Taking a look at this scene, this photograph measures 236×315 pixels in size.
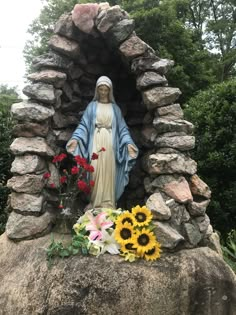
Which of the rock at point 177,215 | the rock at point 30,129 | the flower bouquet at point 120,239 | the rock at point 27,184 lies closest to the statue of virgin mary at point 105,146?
the rock at point 30,129

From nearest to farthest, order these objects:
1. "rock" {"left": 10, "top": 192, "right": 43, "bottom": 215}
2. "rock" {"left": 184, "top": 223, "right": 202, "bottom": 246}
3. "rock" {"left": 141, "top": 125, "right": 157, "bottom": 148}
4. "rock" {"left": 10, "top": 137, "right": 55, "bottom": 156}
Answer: "rock" {"left": 184, "top": 223, "right": 202, "bottom": 246}
"rock" {"left": 10, "top": 192, "right": 43, "bottom": 215}
"rock" {"left": 10, "top": 137, "right": 55, "bottom": 156}
"rock" {"left": 141, "top": 125, "right": 157, "bottom": 148}

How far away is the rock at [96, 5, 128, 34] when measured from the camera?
4.53 metres

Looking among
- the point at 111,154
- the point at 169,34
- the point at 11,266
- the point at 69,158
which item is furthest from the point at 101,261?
the point at 169,34

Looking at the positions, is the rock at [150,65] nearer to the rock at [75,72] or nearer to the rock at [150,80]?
the rock at [150,80]

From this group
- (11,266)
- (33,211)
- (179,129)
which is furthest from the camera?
(179,129)

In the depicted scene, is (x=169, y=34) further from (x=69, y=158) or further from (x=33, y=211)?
(x=33, y=211)

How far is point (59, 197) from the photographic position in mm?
4496

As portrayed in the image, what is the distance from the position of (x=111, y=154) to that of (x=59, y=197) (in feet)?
2.69

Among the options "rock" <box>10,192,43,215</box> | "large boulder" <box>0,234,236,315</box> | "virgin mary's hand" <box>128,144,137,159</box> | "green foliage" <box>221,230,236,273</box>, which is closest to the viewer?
"large boulder" <box>0,234,236,315</box>

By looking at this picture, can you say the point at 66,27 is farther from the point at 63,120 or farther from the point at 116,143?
the point at 116,143

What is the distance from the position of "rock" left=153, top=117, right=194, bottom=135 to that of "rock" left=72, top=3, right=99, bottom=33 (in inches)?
55.3

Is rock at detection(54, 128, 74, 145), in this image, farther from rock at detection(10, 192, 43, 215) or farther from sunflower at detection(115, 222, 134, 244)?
sunflower at detection(115, 222, 134, 244)

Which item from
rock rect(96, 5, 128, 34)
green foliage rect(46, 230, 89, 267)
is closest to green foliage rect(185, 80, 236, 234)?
rock rect(96, 5, 128, 34)

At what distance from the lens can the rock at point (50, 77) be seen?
4434mm
